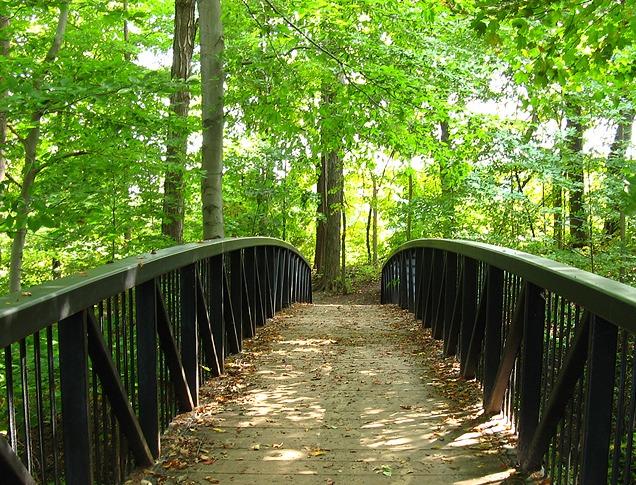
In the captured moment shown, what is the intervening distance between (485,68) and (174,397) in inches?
322

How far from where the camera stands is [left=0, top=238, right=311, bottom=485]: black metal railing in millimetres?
1884

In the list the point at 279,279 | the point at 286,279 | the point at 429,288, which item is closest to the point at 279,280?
the point at 279,279

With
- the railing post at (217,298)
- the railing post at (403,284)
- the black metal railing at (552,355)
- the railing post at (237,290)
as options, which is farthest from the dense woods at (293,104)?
the railing post at (403,284)

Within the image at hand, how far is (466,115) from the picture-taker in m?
8.62

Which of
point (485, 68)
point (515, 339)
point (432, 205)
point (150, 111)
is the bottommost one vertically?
point (515, 339)

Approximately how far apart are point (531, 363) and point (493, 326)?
2.65 ft

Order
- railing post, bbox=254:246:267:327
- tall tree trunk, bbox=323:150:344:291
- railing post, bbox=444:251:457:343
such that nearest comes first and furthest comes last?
railing post, bbox=444:251:457:343
railing post, bbox=254:246:267:327
tall tree trunk, bbox=323:150:344:291

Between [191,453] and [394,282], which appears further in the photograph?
[394,282]

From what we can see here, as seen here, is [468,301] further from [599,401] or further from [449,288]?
[599,401]

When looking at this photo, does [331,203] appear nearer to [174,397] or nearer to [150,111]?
[150,111]

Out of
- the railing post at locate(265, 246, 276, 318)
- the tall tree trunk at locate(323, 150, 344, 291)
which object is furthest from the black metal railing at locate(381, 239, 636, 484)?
the tall tree trunk at locate(323, 150, 344, 291)

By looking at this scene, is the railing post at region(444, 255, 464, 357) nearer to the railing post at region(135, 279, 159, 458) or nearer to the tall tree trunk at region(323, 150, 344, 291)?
the railing post at region(135, 279, 159, 458)

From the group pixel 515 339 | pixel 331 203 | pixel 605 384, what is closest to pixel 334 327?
pixel 515 339

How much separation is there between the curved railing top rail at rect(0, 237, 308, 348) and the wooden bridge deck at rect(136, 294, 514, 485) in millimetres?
998
